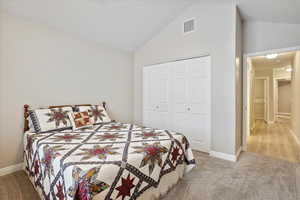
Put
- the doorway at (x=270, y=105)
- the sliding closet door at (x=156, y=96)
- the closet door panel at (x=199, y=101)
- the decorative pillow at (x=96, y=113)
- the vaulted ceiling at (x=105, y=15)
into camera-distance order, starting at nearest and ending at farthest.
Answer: the vaulted ceiling at (x=105, y=15)
the decorative pillow at (x=96, y=113)
the closet door panel at (x=199, y=101)
the doorway at (x=270, y=105)
the sliding closet door at (x=156, y=96)

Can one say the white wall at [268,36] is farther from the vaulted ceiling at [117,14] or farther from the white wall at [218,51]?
the white wall at [218,51]

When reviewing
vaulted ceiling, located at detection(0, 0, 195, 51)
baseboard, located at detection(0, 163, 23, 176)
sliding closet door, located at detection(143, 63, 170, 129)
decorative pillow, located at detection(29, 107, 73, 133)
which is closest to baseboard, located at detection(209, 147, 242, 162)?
sliding closet door, located at detection(143, 63, 170, 129)

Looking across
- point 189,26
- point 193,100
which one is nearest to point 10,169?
point 193,100

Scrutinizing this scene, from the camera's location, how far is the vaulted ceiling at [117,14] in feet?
Result: 7.98

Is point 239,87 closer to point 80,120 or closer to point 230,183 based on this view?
point 230,183

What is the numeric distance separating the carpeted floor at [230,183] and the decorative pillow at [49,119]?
2.48 ft

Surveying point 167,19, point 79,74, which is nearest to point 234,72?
point 167,19

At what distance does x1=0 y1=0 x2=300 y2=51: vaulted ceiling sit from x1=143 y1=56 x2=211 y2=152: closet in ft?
3.35

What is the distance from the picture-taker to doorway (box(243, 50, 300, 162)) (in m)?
3.34

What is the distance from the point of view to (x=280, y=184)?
2070mm

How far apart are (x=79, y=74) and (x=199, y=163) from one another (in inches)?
115

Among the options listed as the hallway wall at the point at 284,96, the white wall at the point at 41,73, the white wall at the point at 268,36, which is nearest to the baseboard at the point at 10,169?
the white wall at the point at 41,73

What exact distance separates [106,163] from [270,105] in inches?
299

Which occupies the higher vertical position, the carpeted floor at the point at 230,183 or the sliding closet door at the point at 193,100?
the sliding closet door at the point at 193,100
